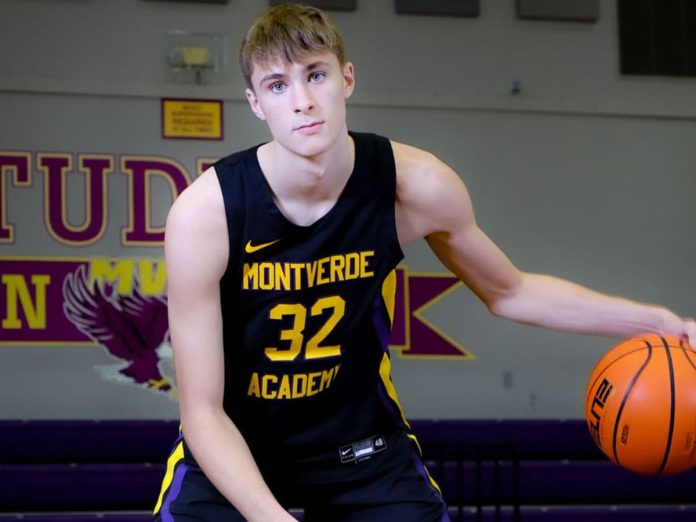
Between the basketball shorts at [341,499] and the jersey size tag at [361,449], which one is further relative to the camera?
the jersey size tag at [361,449]

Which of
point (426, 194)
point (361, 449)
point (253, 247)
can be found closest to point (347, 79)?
point (426, 194)

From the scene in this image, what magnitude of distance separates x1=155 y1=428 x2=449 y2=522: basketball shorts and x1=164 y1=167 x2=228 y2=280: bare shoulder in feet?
1.72

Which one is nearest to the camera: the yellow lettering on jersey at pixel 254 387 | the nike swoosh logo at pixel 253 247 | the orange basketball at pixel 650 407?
the nike swoosh logo at pixel 253 247

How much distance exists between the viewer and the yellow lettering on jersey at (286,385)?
239 centimetres

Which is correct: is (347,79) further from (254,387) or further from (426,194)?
(254,387)

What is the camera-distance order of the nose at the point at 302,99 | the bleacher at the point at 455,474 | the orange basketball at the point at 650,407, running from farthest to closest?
the bleacher at the point at 455,474 → the orange basketball at the point at 650,407 → the nose at the point at 302,99

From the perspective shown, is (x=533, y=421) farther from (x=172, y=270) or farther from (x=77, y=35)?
(x=172, y=270)

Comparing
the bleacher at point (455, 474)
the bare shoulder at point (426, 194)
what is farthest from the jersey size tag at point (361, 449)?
the bleacher at point (455, 474)

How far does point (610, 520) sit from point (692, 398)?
115 inches

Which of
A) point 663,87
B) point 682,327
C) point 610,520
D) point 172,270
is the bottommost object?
point 610,520

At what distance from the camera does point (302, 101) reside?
217 centimetres

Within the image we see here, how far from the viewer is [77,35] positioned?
5859mm

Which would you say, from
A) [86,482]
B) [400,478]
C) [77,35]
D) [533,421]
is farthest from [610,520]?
[77,35]

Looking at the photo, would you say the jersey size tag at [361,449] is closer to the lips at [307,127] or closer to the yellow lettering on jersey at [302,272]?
the yellow lettering on jersey at [302,272]
